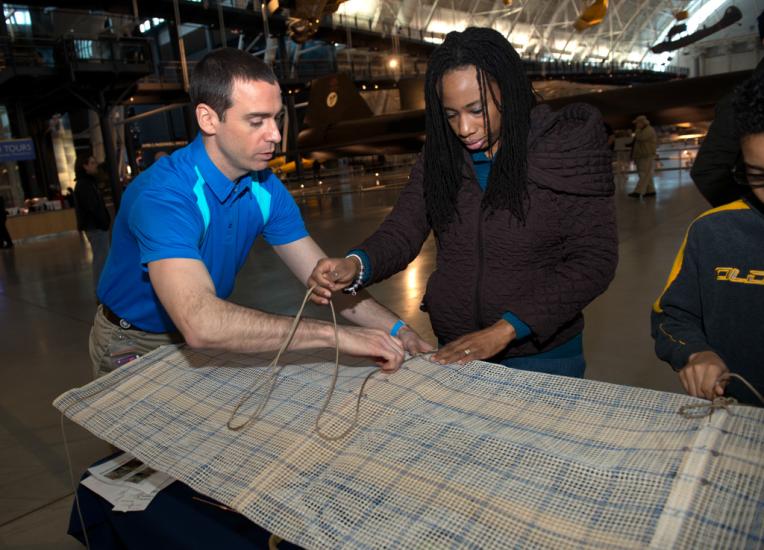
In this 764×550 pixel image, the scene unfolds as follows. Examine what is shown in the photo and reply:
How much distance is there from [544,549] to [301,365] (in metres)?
1.00

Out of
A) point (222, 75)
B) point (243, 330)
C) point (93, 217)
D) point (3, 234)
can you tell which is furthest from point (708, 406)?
point (3, 234)

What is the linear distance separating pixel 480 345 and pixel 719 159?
1267 millimetres

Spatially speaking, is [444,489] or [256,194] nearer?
[444,489]

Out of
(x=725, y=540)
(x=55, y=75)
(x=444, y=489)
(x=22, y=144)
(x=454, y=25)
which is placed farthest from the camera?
(x=454, y=25)

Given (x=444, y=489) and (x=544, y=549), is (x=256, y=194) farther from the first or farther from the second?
(x=544, y=549)

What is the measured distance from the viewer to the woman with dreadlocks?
167cm

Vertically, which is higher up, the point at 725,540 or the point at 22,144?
the point at 22,144

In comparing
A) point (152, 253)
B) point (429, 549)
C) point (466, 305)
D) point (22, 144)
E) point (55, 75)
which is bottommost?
Result: point (429, 549)

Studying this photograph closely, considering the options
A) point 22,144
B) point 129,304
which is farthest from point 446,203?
point 22,144

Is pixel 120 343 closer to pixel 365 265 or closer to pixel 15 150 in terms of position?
pixel 365 265

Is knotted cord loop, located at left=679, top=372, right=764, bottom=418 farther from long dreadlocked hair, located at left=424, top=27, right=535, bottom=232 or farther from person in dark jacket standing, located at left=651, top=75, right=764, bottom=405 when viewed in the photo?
long dreadlocked hair, located at left=424, top=27, right=535, bottom=232

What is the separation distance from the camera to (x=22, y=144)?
15.6 meters

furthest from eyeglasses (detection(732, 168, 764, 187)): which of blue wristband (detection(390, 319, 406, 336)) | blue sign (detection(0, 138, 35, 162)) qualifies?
blue sign (detection(0, 138, 35, 162))

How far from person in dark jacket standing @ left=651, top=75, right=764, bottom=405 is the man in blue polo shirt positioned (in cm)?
73
